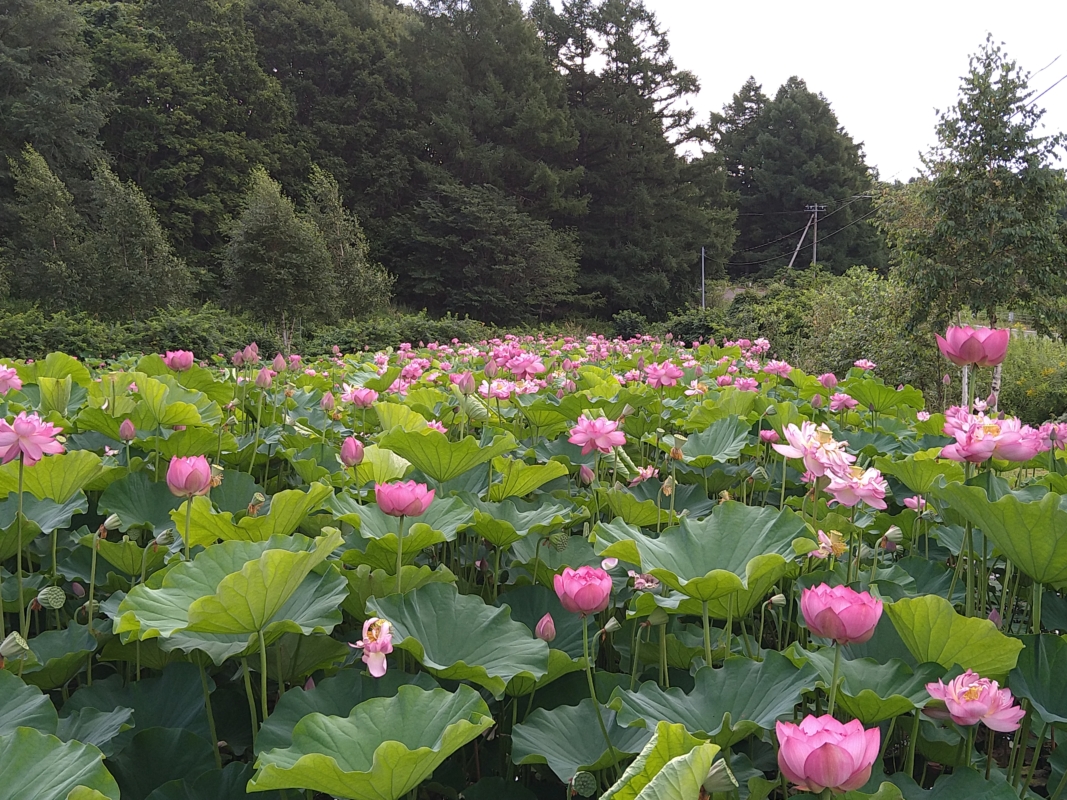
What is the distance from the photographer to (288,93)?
21.3 m

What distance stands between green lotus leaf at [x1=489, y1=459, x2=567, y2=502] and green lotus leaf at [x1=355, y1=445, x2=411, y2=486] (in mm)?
148

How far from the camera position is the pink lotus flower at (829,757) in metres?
0.42

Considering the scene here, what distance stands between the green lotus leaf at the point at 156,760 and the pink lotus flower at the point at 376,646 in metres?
0.18

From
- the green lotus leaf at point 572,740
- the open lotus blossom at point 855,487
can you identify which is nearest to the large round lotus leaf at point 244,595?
the green lotus leaf at point 572,740

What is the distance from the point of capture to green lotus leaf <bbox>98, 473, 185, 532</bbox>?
102 centimetres

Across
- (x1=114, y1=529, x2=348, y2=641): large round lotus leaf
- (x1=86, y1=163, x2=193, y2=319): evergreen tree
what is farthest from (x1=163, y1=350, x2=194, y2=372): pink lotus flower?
(x1=86, y1=163, x2=193, y2=319): evergreen tree

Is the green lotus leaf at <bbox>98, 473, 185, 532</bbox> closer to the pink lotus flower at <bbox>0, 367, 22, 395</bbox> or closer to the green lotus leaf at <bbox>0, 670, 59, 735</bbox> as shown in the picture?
the green lotus leaf at <bbox>0, 670, 59, 735</bbox>

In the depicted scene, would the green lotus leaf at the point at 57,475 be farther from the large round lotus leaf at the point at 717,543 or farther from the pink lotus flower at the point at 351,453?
the large round lotus leaf at the point at 717,543

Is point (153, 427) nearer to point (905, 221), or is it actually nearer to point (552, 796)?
point (552, 796)

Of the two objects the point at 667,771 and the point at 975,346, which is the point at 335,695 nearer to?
the point at 667,771

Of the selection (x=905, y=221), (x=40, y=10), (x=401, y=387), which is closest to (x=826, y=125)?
(x=905, y=221)

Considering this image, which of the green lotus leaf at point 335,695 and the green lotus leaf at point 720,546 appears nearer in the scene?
the green lotus leaf at point 335,695

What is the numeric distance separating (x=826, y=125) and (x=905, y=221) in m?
25.2

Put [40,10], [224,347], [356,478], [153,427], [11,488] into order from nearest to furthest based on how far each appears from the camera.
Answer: [11,488] < [356,478] < [153,427] < [224,347] < [40,10]
